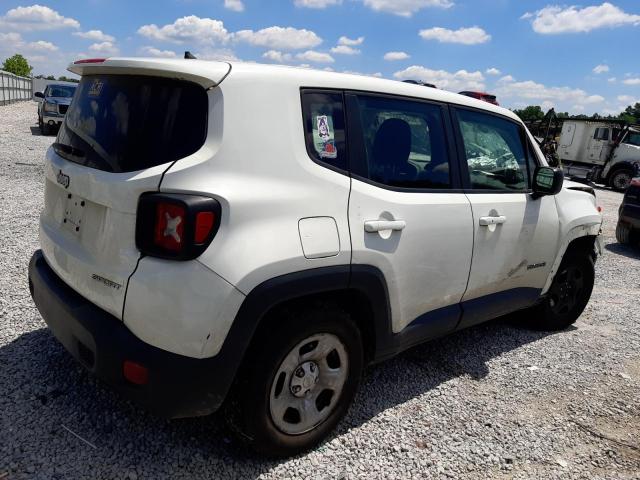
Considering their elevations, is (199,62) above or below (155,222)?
above

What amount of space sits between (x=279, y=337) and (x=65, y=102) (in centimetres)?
1757

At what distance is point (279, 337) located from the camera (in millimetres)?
2229

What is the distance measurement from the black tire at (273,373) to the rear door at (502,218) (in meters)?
1.17

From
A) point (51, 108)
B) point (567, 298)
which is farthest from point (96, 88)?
point (51, 108)

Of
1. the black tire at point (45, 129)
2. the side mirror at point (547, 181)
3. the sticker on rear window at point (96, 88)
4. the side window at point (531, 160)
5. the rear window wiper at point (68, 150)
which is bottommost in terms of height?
the black tire at point (45, 129)

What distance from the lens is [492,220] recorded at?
321 centimetres

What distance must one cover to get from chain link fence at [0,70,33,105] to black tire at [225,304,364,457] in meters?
34.4

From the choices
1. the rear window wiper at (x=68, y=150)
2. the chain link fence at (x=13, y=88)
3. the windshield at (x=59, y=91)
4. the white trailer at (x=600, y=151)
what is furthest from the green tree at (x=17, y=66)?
the rear window wiper at (x=68, y=150)

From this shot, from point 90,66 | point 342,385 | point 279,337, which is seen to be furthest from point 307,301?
point 90,66

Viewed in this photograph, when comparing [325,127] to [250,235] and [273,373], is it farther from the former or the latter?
[273,373]

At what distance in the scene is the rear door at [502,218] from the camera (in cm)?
Answer: 321

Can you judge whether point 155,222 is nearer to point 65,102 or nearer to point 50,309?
point 50,309

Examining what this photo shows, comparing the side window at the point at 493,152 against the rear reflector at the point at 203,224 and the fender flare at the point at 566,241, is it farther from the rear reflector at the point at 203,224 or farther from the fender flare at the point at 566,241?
the rear reflector at the point at 203,224

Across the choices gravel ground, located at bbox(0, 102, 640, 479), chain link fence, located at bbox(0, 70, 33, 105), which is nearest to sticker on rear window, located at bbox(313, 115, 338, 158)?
gravel ground, located at bbox(0, 102, 640, 479)
